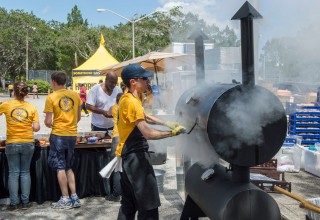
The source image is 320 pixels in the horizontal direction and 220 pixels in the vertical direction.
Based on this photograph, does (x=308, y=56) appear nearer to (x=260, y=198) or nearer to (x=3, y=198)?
(x=260, y=198)

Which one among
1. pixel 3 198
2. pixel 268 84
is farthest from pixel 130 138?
pixel 3 198

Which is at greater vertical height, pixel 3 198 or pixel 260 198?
pixel 260 198

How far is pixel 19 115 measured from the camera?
464 cm

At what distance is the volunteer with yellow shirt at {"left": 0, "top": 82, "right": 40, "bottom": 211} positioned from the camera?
4.58m

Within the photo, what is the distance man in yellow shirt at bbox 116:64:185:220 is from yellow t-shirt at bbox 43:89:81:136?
5.33 ft

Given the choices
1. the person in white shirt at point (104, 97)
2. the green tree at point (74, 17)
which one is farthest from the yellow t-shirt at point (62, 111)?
the green tree at point (74, 17)

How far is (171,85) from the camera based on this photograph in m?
4.65

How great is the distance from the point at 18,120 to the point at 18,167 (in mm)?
576

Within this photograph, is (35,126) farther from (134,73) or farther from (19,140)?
(134,73)

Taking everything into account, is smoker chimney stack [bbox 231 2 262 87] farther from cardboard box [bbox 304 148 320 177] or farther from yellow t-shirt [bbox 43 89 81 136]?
cardboard box [bbox 304 148 320 177]

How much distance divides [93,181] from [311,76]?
320cm

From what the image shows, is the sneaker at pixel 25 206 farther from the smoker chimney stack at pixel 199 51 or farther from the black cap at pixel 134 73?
the smoker chimney stack at pixel 199 51

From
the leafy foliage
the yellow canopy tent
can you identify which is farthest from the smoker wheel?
the leafy foliage

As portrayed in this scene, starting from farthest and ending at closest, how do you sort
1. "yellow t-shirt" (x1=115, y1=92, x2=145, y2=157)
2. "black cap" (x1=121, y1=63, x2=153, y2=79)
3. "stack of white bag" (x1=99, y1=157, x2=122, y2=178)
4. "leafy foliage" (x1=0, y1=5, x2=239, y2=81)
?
"leafy foliage" (x1=0, y1=5, x2=239, y2=81) < "stack of white bag" (x1=99, y1=157, x2=122, y2=178) < "black cap" (x1=121, y1=63, x2=153, y2=79) < "yellow t-shirt" (x1=115, y1=92, x2=145, y2=157)
